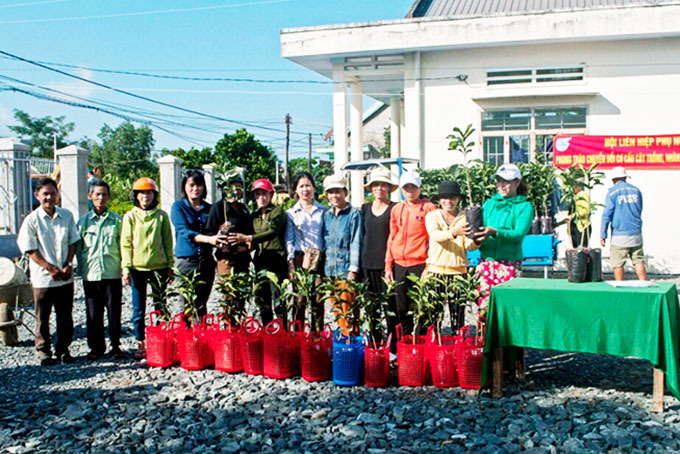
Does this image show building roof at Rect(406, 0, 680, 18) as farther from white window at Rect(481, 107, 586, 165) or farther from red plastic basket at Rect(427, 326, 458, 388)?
red plastic basket at Rect(427, 326, 458, 388)

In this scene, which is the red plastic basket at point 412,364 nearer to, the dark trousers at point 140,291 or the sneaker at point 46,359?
the dark trousers at point 140,291

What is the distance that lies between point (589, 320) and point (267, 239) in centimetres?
277

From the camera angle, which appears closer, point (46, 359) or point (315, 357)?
point (315, 357)

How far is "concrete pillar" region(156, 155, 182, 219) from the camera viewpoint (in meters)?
12.2

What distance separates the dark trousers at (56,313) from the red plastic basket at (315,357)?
2275 mm

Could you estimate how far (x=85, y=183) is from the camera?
1076 centimetres

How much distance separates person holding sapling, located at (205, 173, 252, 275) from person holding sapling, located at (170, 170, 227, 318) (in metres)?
0.14

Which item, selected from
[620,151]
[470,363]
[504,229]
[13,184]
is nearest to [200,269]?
[470,363]

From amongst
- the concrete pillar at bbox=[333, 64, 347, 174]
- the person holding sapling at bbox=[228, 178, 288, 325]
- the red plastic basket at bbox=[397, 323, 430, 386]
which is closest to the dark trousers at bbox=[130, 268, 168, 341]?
the person holding sapling at bbox=[228, 178, 288, 325]

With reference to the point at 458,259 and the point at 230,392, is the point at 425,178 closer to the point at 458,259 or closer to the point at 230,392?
the point at 458,259

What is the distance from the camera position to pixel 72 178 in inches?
415

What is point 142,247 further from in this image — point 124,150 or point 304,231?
point 124,150

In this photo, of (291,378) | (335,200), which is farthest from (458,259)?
(291,378)

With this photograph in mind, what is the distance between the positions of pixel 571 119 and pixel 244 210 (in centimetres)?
890
